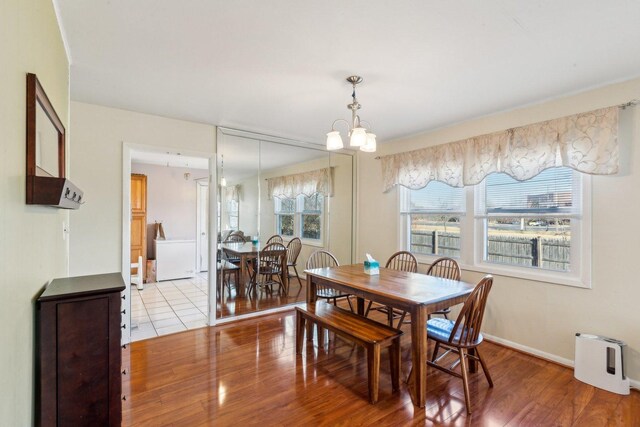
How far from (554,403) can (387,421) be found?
1.26 meters

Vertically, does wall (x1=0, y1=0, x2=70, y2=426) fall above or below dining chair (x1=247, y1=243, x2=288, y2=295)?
above

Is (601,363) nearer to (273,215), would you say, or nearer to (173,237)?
(273,215)

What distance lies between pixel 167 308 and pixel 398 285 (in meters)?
3.28

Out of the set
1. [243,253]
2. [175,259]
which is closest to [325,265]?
[243,253]

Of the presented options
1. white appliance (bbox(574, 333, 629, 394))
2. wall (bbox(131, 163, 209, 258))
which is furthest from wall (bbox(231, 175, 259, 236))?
white appliance (bbox(574, 333, 629, 394))

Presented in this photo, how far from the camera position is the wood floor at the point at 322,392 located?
6.55 feet

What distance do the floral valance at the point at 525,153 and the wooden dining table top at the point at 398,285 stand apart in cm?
128

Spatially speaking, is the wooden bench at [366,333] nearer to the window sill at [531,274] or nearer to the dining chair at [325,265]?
the dining chair at [325,265]

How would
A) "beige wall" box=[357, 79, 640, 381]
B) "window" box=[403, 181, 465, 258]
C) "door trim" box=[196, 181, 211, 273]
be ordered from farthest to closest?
Result: "door trim" box=[196, 181, 211, 273], "window" box=[403, 181, 465, 258], "beige wall" box=[357, 79, 640, 381]

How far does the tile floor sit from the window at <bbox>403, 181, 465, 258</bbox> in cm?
295

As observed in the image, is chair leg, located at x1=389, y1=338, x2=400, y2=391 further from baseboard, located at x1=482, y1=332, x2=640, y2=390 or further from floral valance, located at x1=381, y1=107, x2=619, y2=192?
floral valance, located at x1=381, y1=107, x2=619, y2=192

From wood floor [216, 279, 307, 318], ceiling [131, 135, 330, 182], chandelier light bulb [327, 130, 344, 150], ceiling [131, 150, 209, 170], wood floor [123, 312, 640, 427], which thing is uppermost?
ceiling [131, 150, 209, 170]

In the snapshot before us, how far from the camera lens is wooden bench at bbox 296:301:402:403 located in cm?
216

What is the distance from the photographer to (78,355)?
1.45 metres
